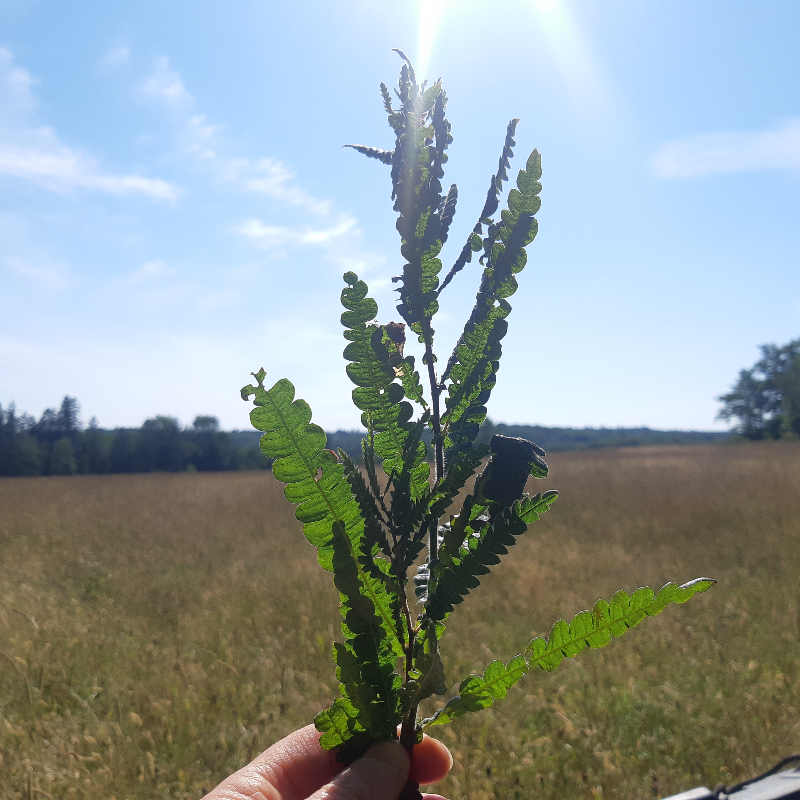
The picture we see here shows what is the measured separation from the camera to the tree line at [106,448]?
26188 millimetres

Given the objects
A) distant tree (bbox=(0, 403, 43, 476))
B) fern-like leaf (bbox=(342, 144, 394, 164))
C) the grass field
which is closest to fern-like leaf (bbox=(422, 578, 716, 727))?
fern-like leaf (bbox=(342, 144, 394, 164))

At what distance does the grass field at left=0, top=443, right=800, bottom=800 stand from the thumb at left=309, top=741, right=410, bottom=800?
2.50 metres

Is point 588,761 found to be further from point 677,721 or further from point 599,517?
point 599,517

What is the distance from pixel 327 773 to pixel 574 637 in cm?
114

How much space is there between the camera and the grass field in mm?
3281

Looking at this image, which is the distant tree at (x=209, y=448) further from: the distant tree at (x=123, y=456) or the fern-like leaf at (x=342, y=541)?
the fern-like leaf at (x=342, y=541)

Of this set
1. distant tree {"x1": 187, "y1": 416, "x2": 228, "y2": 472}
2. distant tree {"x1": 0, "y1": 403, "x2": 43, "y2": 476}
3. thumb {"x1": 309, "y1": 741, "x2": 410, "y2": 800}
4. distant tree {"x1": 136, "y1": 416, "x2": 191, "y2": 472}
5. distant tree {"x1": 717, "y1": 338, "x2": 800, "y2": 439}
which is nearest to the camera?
thumb {"x1": 309, "y1": 741, "x2": 410, "y2": 800}

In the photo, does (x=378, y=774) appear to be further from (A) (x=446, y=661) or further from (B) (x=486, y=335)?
(A) (x=446, y=661)

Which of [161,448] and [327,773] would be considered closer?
[327,773]

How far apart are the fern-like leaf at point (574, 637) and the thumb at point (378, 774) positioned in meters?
0.14

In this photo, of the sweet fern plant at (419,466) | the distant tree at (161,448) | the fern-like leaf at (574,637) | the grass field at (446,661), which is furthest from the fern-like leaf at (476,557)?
Answer: the distant tree at (161,448)

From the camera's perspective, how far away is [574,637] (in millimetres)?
949

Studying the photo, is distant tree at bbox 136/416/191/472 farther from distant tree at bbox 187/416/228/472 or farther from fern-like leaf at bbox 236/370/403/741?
fern-like leaf at bbox 236/370/403/741

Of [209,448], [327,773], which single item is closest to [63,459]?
[209,448]
